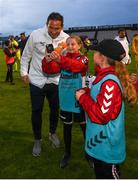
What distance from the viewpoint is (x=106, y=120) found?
13.7 feet

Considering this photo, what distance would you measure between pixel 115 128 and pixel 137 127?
16.8ft

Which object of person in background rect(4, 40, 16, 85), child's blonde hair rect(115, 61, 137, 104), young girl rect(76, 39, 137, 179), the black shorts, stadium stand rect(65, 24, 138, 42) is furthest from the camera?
stadium stand rect(65, 24, 138, 42)

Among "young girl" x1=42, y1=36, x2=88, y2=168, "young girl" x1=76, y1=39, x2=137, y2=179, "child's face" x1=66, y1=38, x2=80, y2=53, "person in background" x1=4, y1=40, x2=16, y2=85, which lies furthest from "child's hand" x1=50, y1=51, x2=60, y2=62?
"person in background" x1=4, y1=40, x2=16, y2=85

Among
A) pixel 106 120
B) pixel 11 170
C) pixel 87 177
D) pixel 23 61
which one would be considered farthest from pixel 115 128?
pixel 23 61

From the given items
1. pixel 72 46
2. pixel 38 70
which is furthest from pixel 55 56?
pixel 38 70

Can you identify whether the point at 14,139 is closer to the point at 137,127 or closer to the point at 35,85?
the point at 35,85

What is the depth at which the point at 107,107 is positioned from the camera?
4121 mm

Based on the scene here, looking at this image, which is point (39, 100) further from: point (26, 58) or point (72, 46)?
point (72, 46)

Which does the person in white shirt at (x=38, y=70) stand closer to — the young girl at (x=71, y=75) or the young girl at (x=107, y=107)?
the young girl at (x=71, y=75)

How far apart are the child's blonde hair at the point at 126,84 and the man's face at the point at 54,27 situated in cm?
249

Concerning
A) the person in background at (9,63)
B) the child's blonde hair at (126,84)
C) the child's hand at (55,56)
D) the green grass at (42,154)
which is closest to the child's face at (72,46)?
the child's hand at (55,56)

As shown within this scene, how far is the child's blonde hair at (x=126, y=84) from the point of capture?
4.25 meters

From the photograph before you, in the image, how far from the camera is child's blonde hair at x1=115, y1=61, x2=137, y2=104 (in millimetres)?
4246

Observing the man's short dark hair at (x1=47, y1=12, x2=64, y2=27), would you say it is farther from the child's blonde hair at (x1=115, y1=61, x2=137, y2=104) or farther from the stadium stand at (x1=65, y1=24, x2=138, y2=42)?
the stadium stand at (x1=65, y1=24, x2=138, y2=42)
